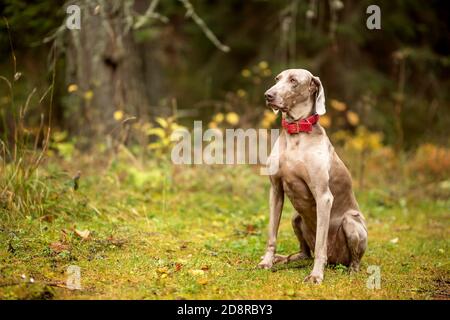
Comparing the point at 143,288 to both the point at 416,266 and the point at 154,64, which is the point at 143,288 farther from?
the point at 154,64

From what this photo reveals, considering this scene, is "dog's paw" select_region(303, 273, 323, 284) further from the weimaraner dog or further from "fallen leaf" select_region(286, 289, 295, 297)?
"fallen leaf" select_region(286, 289, 295, 297)

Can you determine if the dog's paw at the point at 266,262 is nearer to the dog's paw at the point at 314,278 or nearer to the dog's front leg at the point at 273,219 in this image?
the dog's front leg at the point at 273,219

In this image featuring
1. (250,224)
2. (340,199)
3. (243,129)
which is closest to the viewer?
(340,199)

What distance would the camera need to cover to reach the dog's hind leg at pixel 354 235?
4883 millimetres

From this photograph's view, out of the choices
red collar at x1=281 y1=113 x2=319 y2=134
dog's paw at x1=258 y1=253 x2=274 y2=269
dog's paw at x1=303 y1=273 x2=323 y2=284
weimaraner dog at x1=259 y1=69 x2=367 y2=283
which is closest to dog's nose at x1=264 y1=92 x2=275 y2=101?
weimaraner dog at x1=259 y1=69 x2=367 y2=283

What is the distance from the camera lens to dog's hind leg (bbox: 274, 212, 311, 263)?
516 cm

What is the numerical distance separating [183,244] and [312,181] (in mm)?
1517

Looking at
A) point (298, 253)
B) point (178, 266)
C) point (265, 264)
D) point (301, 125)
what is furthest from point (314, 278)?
point (301, 125)

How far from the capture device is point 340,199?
195 inches

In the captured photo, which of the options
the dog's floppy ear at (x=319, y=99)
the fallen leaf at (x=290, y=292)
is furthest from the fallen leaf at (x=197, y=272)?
the dog's floppy ear at (x=319, y=99)

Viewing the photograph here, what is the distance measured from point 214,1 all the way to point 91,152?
881 cm

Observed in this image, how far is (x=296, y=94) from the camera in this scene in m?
4.73

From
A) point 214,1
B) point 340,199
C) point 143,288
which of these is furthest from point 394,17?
point 143,288

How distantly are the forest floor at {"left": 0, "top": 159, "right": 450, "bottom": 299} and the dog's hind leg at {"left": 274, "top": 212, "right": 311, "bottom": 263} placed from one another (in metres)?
0.14
